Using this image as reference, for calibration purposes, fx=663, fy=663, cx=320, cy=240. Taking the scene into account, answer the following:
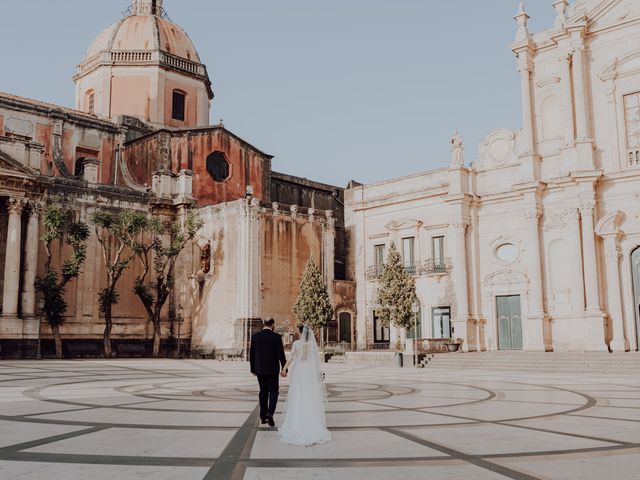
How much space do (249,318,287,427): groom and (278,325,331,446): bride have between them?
0.24m

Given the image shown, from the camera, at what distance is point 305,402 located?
9.19m

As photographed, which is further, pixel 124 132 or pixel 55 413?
pixel 124 132

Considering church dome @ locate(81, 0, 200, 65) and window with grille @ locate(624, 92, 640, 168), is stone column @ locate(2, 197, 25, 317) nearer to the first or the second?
church dome @ locate(81, 0, 200, 65)

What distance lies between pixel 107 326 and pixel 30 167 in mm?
9296

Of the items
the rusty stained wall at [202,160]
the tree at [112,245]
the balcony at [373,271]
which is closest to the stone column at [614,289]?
the balcony at [373,271]

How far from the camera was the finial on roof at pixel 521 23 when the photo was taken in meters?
34.7

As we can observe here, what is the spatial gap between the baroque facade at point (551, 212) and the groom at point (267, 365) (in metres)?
23.5

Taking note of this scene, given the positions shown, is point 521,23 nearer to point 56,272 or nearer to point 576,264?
point 576,264

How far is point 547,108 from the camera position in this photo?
34281mm

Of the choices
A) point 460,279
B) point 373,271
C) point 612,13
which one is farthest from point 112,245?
point 612,13

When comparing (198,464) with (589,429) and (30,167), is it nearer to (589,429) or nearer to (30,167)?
(589,429)

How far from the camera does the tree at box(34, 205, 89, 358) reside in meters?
33.6

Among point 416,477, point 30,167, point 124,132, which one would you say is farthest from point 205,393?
point 124,132

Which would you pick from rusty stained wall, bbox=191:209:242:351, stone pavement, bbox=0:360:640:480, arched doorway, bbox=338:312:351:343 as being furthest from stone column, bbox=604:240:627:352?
rusty stained wall, bbox=191:209:242:351
